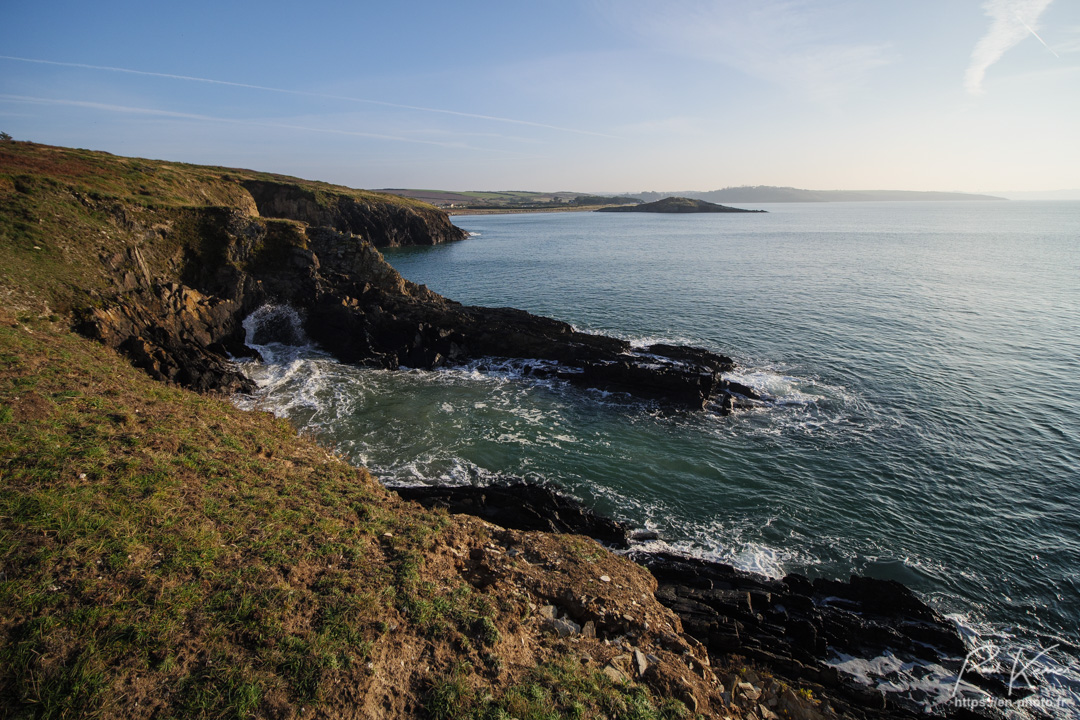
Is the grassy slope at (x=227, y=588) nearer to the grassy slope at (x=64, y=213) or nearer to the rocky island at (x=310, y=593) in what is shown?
the rocky island at (x=310, y=593)

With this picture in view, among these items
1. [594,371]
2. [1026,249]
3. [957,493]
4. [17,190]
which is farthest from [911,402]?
[1026,249]

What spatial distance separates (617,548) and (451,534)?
6.85 m

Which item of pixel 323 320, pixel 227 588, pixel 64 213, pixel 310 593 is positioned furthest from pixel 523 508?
pixel 64 213

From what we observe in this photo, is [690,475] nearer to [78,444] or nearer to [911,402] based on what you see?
[911,402]

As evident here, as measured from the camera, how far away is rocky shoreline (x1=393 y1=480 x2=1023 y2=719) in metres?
11.6

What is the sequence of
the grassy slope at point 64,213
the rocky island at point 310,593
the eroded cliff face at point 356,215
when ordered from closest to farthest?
the rocky island at point 310,593 → the grassy slope at point 64,213 → the eroded cliff face at point 356,215

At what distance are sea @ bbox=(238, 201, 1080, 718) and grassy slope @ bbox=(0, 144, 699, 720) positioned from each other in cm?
741

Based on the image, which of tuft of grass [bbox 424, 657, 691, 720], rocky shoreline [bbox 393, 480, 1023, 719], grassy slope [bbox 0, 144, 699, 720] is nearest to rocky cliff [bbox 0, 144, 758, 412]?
rocky shoreline [bbox 393, 480, 1023, 719]

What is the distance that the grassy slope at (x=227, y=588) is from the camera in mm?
7047

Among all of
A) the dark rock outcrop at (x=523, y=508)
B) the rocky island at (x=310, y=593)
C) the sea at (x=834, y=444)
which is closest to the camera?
the rocky island at (x=310, y=593)

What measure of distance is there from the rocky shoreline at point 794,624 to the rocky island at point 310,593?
2.5 inches

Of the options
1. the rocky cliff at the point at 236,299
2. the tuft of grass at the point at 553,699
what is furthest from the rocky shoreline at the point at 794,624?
the rocky cliff at the point at 236,299

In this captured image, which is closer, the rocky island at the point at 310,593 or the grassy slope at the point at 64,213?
the rocky island at the point at 310,593

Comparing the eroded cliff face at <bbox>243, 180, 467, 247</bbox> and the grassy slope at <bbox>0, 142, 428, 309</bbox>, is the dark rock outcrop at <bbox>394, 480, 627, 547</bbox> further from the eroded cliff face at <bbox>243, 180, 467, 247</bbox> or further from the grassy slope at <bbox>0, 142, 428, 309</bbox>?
the eroded cliff face at <bbox>243, 180, 467, 247</bbox>
